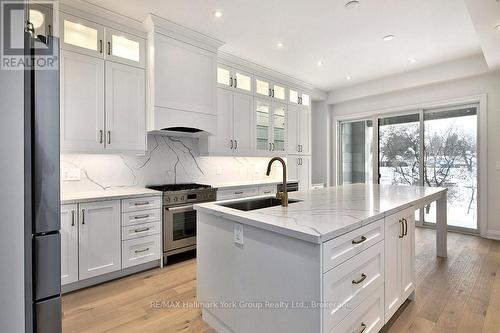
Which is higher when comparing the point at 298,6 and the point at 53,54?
the point at 298,6

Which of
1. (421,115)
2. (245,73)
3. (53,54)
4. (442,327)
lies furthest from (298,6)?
(421,115)

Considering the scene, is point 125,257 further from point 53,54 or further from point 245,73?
point 245,73

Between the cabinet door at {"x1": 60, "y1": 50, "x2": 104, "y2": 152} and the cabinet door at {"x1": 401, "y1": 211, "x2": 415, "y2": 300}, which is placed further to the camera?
the cabinet door at {"x1": 60, "y1": 50, "x2": 104, "y2": 152}

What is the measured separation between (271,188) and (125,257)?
2283mm

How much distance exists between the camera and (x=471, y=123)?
419 centimetres

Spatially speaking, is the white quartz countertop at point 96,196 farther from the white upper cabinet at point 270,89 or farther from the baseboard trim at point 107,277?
the white upper cabinet at point 270,89

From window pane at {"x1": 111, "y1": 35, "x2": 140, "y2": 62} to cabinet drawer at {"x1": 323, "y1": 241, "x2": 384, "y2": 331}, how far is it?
2.95 m

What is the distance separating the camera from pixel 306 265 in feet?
4.07

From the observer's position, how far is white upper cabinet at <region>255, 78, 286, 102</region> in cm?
427

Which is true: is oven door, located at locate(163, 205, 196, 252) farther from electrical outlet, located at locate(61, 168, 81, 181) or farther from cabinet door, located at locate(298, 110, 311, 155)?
cabinet door, located at locate(298, 110, 311, 155)

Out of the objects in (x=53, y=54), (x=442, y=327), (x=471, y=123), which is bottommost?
(x=442, y=327)

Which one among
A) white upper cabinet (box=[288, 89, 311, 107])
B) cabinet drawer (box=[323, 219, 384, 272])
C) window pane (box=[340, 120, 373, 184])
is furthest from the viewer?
window pane (box=[340, 120, 373, 184])

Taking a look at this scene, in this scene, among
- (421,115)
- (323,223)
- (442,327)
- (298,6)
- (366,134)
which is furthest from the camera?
(366,134)

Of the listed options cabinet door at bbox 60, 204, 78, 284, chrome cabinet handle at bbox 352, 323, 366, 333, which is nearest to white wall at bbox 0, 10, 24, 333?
chrome cabinet handle at bbox 352, 323, 366, 333
